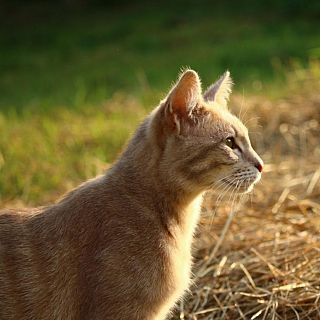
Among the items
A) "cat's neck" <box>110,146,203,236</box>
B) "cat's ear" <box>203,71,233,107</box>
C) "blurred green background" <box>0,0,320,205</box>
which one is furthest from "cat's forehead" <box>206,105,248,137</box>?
"blurred green background" <box>0,0,320,205</box>

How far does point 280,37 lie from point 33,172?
24.6ft

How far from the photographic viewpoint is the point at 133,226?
346 centimetres

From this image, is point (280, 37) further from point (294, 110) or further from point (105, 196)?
point (105, 196)

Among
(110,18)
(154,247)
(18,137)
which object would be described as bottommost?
(110,18)

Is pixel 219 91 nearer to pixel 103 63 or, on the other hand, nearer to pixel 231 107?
pixel 231 107

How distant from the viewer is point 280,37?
1280cm

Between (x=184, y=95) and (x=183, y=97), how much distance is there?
0.5 inches

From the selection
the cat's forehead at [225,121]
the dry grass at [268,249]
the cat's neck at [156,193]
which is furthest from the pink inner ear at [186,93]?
the dry grass at [268,249]

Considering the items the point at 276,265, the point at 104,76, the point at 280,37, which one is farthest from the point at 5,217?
the point at 280,37

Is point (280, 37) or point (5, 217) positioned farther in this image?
point (280, 37)

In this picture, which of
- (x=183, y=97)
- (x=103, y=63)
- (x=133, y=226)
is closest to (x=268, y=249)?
(x=133, y=226)

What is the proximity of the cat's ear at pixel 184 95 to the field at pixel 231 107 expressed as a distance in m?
0.98

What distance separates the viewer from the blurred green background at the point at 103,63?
21.2 ft

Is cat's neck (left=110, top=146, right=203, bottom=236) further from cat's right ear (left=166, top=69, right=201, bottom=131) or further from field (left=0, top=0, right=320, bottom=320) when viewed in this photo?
field (left=0, top=0, right=320, bottom=320)
